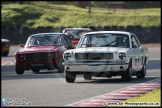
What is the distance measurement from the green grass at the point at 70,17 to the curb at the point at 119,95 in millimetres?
34108

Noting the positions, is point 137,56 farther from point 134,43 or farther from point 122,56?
point 122,56

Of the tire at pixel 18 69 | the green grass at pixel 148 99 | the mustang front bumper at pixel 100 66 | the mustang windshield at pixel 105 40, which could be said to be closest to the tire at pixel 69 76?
the mustang front bumper at pixel 100 66

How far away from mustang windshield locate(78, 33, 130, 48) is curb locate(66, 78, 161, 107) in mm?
2091

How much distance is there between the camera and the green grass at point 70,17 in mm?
50188

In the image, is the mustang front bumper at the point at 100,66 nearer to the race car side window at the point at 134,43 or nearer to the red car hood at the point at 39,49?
the race car side window at the point at 134,43

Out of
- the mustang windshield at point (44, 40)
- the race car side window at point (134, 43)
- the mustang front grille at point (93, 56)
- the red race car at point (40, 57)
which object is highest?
the race car side window at point (134, 43)

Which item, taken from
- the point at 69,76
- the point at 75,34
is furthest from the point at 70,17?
the point at 69,76

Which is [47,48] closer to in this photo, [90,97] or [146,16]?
[90,97]

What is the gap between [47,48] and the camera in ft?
66.5

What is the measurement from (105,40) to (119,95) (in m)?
4.55

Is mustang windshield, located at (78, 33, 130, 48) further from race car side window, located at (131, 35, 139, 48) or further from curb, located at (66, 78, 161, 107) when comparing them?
curb, located at (66, 78, 161, 107)

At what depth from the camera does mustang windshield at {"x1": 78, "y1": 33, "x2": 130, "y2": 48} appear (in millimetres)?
16625

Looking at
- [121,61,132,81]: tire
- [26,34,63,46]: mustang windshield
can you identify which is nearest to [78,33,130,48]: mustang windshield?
[121,61,132,81]: tire

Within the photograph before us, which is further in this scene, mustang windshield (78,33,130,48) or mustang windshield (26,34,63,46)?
mustang windshield (26,34,63,46)
